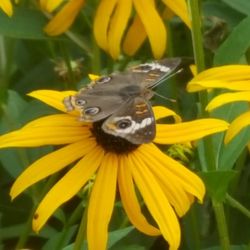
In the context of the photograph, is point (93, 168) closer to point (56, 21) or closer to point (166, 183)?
point (166, 183)

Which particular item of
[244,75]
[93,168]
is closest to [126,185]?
[93,168]

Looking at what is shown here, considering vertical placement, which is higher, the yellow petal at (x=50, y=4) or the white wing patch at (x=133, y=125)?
the white wing patch at (x=133, y=125)

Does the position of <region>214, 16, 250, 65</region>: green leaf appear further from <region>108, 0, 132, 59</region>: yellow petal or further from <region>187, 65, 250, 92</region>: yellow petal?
<region>108, 0, 132, 59</region>: yellow petal

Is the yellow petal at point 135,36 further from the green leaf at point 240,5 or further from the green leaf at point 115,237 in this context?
the green leaf at point 115,237

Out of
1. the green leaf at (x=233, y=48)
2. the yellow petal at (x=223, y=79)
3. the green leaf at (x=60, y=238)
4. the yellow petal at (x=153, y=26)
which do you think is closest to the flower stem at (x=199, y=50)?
the yellow petal at (x=223, y=79)

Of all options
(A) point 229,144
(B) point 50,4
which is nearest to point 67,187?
(A) point 229,144

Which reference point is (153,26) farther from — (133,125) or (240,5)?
(133,125)
